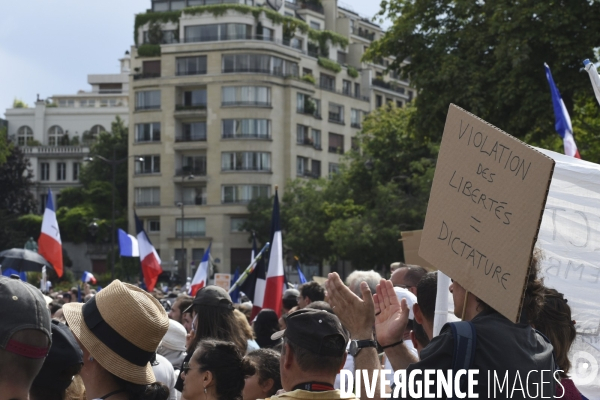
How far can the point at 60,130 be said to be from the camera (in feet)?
335

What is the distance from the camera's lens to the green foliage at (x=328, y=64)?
257 feet

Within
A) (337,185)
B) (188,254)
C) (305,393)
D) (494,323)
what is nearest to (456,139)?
(494,323)

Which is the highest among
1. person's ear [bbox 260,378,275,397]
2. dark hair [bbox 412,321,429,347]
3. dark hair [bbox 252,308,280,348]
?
dark hair [bbox 412,321,429,347]

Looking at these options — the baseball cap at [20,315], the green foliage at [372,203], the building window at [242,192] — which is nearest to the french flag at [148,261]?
the green foliage at [372,203]

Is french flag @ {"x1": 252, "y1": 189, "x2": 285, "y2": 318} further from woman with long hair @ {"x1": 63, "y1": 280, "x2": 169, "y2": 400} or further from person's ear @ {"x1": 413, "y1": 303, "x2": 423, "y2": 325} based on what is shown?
woman with long hair @ {"x1": 63, "y1": 280, "x2": 169, "y2": 400}

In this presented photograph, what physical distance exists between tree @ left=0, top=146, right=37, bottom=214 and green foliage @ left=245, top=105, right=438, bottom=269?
105 feet

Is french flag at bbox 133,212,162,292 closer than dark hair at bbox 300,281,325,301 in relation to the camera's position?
No

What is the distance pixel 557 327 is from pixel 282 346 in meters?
1.44

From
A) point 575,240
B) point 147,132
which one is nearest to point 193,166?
point 147,132

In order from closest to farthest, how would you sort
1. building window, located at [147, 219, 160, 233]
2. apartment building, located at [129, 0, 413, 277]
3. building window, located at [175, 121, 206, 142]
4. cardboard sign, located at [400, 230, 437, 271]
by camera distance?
cardboard sign, located at [400, 230, 437, 271] < apartment building, located at [129, 0, 413, 277] < building window, located at [175, 121, 206, 142] < building window, located at [147, 219, 160, 233]

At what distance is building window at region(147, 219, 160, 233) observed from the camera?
76.4 m

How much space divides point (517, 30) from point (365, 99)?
61.9 meters

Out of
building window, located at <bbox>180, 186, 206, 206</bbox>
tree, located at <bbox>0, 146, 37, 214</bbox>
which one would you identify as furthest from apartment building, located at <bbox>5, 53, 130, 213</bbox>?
building window, located at <bbox>180, 186, 206, 206</bbox>

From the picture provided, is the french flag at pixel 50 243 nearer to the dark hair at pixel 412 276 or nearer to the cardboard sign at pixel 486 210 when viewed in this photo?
the dark hair at pixel 412 276
